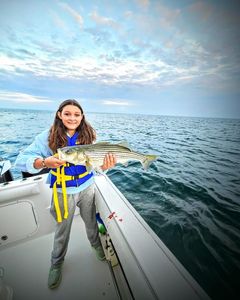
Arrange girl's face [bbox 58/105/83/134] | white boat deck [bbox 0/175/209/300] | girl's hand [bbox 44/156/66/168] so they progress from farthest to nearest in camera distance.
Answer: girl's face [bbox 58/105/83/134], girl's hand [bbox 44/156/66/168], white boat deck [bbox 0/175/209/300]

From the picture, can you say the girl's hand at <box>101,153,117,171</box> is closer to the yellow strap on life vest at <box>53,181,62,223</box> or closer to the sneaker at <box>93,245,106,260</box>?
the yellow strap on life vest at <box>53,181,62,223</box>

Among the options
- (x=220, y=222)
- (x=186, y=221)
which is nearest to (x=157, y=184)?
(x=186, y=221)

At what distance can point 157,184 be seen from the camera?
531 cm

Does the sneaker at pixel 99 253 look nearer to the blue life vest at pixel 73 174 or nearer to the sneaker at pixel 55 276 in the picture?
the sneaker at pixel 55 276

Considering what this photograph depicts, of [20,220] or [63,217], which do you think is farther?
[20,220]

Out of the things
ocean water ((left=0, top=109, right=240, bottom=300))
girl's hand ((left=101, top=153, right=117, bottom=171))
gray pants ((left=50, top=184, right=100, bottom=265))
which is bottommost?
ocean water ((left=0, top=109, right=240, bottom=300))

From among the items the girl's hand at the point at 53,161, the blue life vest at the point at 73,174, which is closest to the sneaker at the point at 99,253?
the blue life vest at the point at 73,174

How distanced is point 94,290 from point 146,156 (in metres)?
2.31

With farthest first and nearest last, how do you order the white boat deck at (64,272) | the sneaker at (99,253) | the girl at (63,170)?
1. the sneaker at (99,253)
2. the white boat deck at (64,272)
3. the girl at (63,170)

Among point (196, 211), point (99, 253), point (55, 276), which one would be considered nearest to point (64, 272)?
point (55, 276)

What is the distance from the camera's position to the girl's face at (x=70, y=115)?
206 cm

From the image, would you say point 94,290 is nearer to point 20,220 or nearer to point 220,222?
point 20,220

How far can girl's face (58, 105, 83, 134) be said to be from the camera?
2062 mm

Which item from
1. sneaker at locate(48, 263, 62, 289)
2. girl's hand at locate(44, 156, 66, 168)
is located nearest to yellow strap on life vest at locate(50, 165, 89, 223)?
girl's hand at locate(44, 156, 66, 168)
